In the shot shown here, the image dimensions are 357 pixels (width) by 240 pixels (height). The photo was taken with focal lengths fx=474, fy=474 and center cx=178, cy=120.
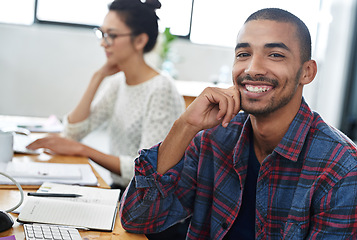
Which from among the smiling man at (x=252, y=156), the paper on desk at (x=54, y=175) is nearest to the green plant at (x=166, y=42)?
the paper on desk at (x=54, y=175)

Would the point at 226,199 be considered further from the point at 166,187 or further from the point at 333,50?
the point at 333,50

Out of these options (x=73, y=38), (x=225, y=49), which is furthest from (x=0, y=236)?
(x=225, y=49)

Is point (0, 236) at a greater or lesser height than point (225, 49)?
lesser

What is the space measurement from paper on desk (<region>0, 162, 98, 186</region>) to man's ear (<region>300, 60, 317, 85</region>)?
2.31 feet

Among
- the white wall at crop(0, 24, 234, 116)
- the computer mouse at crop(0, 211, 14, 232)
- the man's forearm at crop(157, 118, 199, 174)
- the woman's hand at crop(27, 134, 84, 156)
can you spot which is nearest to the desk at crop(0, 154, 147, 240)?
the computer mouse at crop(0, 211, 14, 232)

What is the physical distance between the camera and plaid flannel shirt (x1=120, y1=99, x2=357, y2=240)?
3.53ft

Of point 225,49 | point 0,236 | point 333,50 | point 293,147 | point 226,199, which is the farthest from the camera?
point 333,50

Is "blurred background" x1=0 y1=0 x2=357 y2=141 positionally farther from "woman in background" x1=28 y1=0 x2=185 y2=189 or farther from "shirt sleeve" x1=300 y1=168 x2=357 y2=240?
"shirt sleeve" x1=300 y1=168 x2=357 y2=240

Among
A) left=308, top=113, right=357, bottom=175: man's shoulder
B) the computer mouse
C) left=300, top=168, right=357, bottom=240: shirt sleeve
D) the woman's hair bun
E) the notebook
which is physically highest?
the woman's hair bun

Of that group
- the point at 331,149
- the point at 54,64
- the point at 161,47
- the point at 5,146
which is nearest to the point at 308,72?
the point at 331,149

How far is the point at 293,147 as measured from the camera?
1175 millimetres

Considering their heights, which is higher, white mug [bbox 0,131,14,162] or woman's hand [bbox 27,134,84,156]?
white mug [bbox 0,131,14,162]

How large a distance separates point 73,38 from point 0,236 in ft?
11.7

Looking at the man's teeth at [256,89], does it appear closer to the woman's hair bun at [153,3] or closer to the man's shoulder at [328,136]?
the man's shoulder at [328,136]
